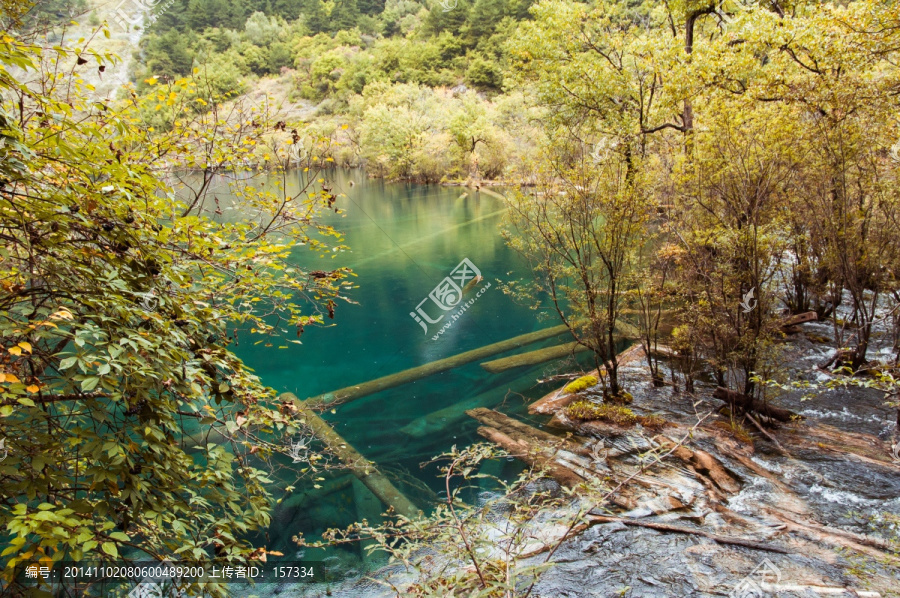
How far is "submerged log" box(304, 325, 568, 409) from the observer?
32.3ft

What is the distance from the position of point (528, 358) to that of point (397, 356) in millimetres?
3282

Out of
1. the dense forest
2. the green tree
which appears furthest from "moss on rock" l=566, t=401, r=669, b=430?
the green tree

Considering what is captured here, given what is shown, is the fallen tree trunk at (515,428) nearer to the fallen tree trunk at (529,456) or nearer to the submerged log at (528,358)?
the fallen tree trunk at (529,456)

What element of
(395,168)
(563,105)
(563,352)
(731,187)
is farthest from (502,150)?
(731,187)

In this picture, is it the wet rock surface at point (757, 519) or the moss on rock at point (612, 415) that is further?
the moss on rock at point (612, 415)

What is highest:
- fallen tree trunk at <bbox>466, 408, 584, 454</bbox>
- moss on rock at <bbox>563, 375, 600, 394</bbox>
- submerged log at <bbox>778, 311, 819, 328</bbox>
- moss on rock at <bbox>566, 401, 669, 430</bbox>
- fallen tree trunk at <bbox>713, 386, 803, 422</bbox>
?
submerged log at <bbox>778, 311, 819, 328</bbox>

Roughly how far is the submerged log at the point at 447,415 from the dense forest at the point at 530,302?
0.21m

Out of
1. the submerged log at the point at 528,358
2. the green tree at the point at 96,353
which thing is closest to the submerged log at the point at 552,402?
the submerged log at the point at 528,358

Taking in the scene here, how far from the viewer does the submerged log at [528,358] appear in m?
11.0

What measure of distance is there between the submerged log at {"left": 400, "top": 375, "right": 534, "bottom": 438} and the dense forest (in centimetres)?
21

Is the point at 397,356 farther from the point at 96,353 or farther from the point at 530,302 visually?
the point at 96,353

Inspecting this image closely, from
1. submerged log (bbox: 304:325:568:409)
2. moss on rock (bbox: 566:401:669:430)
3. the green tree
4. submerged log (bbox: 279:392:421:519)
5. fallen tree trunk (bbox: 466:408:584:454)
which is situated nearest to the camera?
the green tree

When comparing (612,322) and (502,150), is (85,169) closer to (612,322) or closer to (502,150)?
(612,322)

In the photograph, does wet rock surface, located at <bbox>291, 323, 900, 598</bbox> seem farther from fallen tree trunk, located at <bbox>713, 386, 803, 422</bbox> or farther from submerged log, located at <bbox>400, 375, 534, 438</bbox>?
submerged log, located at <bbox>400, 375, 534, 438</bbox>
